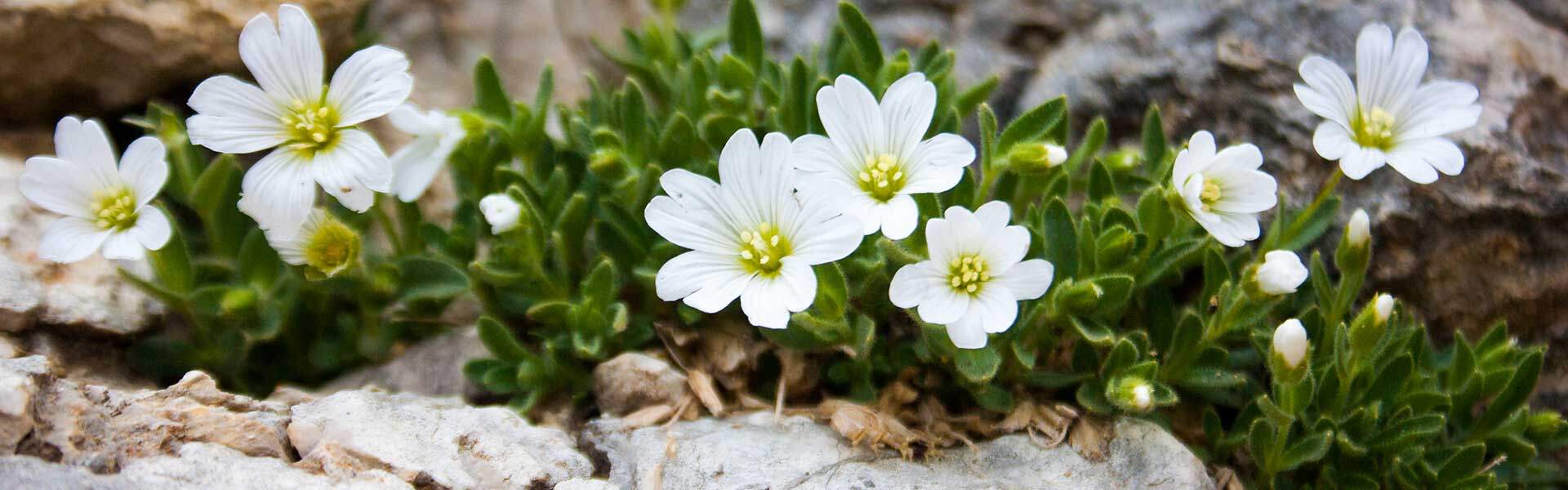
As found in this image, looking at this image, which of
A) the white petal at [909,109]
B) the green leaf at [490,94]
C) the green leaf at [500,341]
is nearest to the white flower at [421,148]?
the green leaf at [490,94]

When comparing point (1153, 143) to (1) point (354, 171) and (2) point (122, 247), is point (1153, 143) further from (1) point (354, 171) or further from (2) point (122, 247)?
(2) point (122, 247)

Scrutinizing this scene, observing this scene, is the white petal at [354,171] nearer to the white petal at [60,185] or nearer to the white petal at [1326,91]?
the white petal at [60,185]

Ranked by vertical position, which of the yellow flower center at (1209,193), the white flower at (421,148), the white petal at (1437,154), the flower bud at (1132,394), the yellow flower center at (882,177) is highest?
the white flower at (421,148)

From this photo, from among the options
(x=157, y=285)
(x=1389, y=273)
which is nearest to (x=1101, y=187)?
(x=1389, y=273)

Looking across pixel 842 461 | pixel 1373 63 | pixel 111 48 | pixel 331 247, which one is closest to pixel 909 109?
pixel 842 461

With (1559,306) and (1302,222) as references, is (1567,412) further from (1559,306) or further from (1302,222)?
(1302,222)
